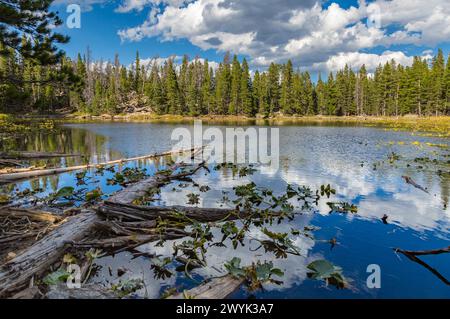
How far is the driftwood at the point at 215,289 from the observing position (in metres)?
4.77

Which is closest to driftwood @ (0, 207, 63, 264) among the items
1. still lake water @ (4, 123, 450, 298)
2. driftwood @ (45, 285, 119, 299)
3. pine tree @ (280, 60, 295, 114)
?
still lake water @ (4, 123, 450, 298)

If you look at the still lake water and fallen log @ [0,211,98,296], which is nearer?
fallen log @ [0,211,98,296]

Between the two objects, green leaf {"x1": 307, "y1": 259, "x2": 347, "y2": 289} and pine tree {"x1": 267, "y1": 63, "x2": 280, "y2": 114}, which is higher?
pine tree {"x1": 267, "y1": 63, "x2": 280, "y2": 114}

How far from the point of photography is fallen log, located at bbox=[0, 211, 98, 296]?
4906 mm

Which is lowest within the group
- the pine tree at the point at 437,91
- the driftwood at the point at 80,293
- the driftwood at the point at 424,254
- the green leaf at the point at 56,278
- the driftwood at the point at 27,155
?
the driftwood at the point at 424,254

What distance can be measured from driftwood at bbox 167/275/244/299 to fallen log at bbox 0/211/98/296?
7.92 ft

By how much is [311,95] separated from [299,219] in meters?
93.9

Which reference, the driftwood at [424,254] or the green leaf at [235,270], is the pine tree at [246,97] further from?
the green leaf at [235,270]

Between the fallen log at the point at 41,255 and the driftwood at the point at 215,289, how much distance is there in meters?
2.42

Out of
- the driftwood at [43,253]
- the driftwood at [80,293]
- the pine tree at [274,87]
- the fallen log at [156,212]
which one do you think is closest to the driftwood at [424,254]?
the fallen log at [156,212]

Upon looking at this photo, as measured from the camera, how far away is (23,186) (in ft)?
43.6

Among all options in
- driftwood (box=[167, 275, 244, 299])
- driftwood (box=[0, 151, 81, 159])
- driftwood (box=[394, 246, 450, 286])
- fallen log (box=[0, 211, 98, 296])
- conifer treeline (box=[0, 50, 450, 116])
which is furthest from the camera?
conifer treeline (box=[0, 50, 450, 116])

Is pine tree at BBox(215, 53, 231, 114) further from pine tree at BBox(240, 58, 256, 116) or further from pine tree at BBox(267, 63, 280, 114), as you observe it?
pine tree at BBox(267, 63, 280, 114)

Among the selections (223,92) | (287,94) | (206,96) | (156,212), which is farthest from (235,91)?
(156,212)
